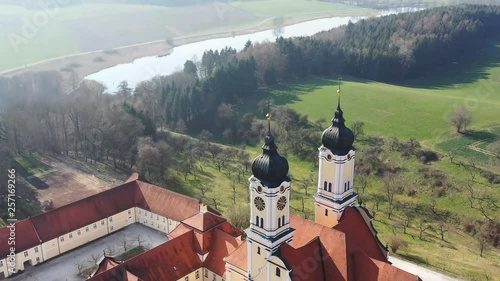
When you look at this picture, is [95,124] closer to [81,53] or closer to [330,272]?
[81,53]

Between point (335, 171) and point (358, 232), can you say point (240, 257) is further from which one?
point (335, 171)

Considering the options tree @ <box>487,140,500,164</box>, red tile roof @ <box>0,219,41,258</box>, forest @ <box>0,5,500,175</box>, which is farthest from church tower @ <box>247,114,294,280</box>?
tree @ <box>487,140,500,164</box>

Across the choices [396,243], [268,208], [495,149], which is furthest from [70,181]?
[495,149]

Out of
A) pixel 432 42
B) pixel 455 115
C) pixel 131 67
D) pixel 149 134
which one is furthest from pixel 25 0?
pixel 432 42

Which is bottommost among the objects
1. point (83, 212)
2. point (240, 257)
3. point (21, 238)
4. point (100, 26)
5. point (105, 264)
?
point (21, 238)

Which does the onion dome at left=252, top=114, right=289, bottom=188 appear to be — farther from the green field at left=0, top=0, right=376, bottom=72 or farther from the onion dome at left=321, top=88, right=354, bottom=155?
the green field at left=0, top=0, right=376, bottom=72

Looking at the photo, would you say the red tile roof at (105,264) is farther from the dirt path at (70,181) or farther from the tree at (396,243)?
the tree at (396,243)

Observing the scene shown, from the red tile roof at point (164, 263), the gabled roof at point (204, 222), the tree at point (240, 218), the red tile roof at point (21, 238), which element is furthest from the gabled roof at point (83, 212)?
the red tile roof at point (164, 263)
